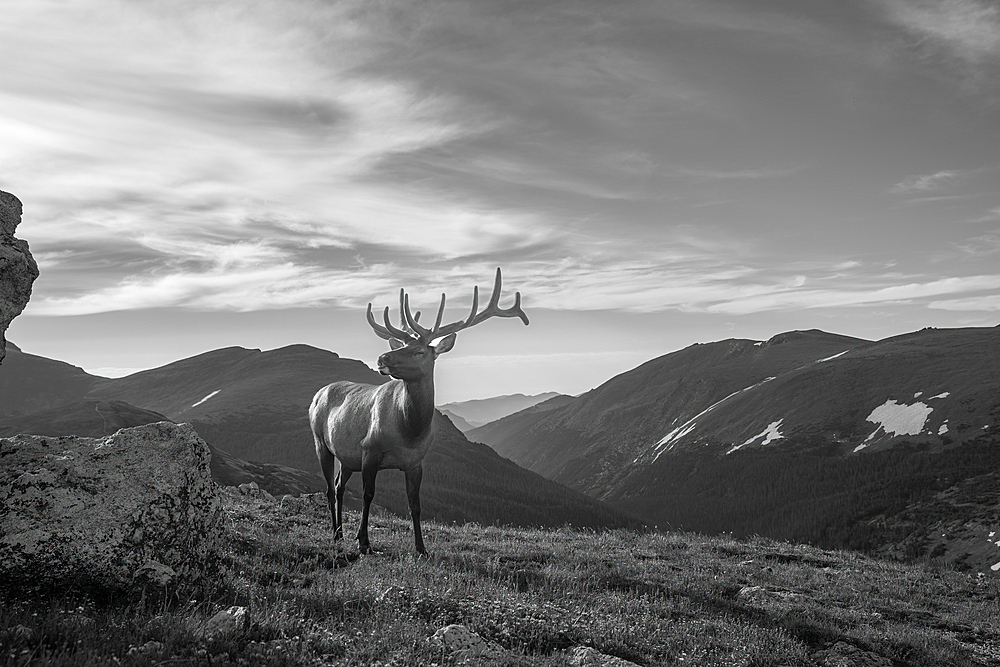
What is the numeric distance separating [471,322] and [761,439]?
606 ft

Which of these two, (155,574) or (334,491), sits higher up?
(155,574)

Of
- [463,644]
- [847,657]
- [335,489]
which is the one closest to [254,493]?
[335,489]

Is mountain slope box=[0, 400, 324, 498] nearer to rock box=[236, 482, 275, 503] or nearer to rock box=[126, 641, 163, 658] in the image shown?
rock box=[236, 482, 275, 503]

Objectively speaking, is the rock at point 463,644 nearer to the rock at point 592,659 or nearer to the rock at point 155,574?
the rock at point 592,659

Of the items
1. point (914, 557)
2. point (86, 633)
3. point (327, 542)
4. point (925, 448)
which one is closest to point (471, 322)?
point (327, 542)

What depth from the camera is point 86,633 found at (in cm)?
578

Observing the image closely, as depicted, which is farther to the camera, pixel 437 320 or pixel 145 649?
pixel 437 320

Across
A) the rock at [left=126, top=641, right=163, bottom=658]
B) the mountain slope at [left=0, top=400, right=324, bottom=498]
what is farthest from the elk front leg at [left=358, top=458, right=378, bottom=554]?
the mountain slope at [left=0, top=400, right=324, bottom=498]

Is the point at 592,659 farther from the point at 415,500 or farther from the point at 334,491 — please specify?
the point at 334,491

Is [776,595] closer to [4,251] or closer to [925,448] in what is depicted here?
[4,251]

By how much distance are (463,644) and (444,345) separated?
27.9ft

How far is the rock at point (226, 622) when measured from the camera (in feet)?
20.2

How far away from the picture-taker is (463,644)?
658cm

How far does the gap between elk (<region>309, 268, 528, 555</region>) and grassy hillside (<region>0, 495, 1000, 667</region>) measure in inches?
46.5
